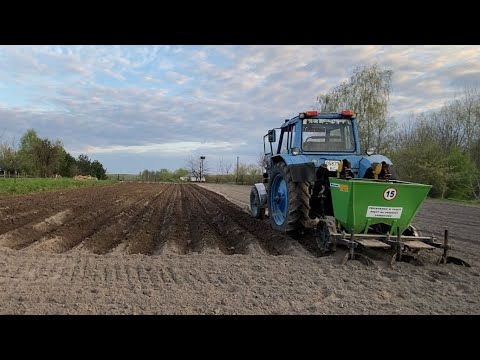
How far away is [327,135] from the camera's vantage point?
8500 millimetres

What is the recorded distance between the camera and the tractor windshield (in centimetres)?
838

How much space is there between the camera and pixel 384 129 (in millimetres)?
30516

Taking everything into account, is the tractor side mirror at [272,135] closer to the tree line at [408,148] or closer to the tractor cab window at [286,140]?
the tractor cab window at [286,140]

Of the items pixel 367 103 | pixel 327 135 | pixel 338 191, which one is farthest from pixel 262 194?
pixel 367 103

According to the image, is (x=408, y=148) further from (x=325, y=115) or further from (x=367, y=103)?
(x=325, y=115)

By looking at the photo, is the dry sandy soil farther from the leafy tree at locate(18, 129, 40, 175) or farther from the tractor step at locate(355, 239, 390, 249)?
the leafy tree at locate(18, 129, 40, 175)

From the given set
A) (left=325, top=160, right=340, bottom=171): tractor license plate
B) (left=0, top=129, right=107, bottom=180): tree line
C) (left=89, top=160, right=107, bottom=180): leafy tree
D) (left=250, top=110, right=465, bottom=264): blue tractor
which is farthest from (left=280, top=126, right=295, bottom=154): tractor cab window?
(left=89, top=160, right=107, bottom=180): leafy tree

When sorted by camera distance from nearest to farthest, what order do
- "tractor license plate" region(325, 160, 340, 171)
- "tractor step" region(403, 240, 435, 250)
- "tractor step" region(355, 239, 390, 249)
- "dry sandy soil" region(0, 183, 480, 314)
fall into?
"dry sandy soil" region(0, 183, 480, 314) < "tractor step" region(355, 239, 390, 249) < "tractor step" region(403, 240, 435, 250) < "tractor license plate" region(325, 160, 340, 171)

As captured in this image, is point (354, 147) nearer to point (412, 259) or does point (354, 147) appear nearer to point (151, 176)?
point (412, 259)

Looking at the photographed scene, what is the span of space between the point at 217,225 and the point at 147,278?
6.35 meters

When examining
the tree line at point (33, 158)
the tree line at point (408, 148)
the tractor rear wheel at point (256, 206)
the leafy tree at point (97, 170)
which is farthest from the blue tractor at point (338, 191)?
the leafy tree at point (97, 170)

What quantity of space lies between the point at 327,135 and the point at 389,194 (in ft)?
8.81
